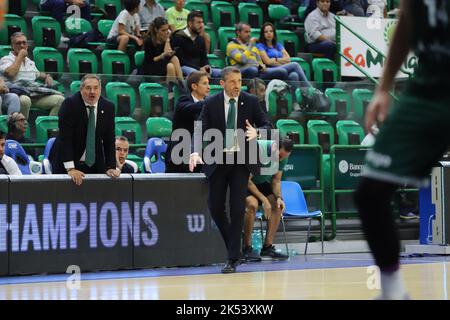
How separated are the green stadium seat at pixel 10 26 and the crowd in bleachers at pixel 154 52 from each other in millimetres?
17

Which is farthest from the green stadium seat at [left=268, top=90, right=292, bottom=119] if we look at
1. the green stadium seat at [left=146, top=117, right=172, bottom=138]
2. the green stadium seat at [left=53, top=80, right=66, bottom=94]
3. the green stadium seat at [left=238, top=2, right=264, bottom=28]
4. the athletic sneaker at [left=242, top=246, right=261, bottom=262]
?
the green stadium seat at [left=238, top=2, right=264, bottom=28]

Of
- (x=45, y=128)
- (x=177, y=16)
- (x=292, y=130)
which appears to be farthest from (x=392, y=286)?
(x=177, y=16)

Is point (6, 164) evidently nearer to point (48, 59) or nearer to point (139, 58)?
point (48, 59)

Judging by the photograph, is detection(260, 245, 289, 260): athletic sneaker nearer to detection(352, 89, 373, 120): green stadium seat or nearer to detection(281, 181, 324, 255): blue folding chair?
detection(281, 181, 324, 255): blue folding chair

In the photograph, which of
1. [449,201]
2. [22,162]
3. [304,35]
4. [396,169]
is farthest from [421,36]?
[304,35]

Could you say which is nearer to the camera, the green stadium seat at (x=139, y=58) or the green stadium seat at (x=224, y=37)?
the green stadium seat at (x=139, y=58)

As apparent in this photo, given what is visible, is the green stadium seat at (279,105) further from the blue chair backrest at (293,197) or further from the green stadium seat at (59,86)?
the green stadium seat at (59,86)

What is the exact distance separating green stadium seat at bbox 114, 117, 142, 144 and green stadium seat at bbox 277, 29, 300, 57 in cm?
559

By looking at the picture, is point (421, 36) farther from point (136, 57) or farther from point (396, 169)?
point (136, 57)

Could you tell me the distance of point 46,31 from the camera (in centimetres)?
1462

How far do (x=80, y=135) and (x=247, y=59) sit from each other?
5239mm

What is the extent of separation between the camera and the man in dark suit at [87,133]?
1007cm

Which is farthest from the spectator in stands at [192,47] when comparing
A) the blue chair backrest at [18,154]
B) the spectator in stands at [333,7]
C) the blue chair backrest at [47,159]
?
the blue chair backrest at [18,154]
